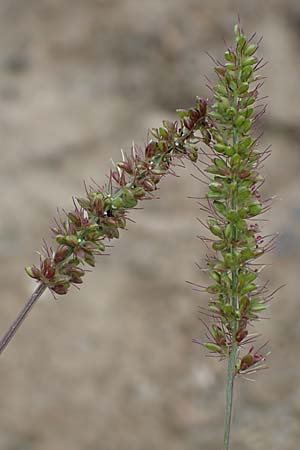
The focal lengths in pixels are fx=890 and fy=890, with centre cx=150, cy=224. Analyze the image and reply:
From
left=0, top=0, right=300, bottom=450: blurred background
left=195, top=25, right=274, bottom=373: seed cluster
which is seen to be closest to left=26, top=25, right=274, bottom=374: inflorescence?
left=195, top=25, right=274, bottom=373: seed cluster

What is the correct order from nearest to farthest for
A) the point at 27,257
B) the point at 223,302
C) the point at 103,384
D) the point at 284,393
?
the point at 223,302, the point at 284,393, the point at 103,384, the point at 27,257

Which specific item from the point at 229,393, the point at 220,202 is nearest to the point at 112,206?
the point at 220,202

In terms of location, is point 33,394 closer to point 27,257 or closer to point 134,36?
point 27,257

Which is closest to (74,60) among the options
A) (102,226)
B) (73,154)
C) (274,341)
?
(73,154)

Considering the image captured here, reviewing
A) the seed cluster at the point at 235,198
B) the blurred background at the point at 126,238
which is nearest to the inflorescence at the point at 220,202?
the seed cluster at the point at 235,198

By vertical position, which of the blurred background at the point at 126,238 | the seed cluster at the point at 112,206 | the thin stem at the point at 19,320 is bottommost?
the thin stem at the point at 19,320

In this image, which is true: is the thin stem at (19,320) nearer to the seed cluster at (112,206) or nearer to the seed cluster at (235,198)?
the seed cluster at (112,206)

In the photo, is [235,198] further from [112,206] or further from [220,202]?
[112,206]

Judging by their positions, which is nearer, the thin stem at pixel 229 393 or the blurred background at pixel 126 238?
the thin stem at pixel 229 393

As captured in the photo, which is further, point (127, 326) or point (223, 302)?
point (127, 326)
